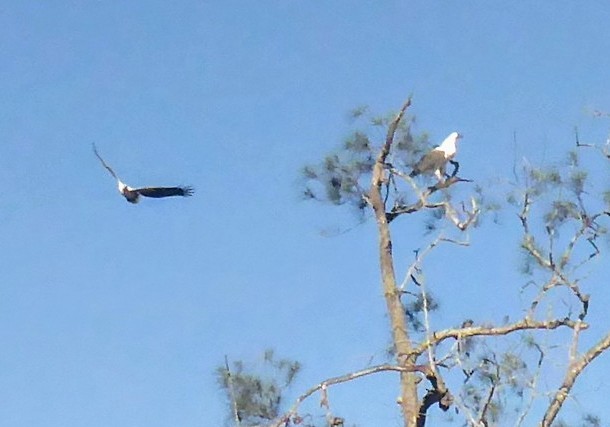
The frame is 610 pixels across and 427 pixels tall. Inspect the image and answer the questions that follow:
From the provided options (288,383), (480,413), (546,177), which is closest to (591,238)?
(546,177)

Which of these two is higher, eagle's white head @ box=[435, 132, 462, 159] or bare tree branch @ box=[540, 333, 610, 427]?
eagle's white head @ box=[435, 132, 462, 159]

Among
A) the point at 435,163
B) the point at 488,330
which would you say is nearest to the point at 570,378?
the point at 488,330

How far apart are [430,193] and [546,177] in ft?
2.43

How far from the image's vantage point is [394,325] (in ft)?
21.7

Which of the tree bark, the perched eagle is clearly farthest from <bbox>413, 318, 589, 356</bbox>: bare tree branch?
the perched eagle

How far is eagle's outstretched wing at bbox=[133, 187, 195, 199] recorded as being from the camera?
6930 millimetres

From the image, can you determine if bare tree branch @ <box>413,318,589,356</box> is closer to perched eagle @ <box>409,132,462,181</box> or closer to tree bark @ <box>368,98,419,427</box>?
tree bark @ <box>368,98,419,427</box>

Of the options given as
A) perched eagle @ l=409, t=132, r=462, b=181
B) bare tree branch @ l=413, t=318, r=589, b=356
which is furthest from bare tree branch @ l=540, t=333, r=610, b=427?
perched eagle @ l=409, t=132, r=462, b=181

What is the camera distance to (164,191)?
6973 mm

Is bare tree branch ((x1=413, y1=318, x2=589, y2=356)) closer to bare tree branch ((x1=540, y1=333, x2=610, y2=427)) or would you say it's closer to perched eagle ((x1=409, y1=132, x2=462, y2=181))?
bare tree branch ((x1=540, y1=333, x2=610, y2=427))

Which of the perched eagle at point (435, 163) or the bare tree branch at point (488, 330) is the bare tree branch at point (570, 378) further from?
the perched eagle at point (435, 163)

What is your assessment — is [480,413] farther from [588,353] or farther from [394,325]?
[394,325]

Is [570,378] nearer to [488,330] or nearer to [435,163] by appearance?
[488,330]

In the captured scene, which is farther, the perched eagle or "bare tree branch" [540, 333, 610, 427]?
the perched eagle
